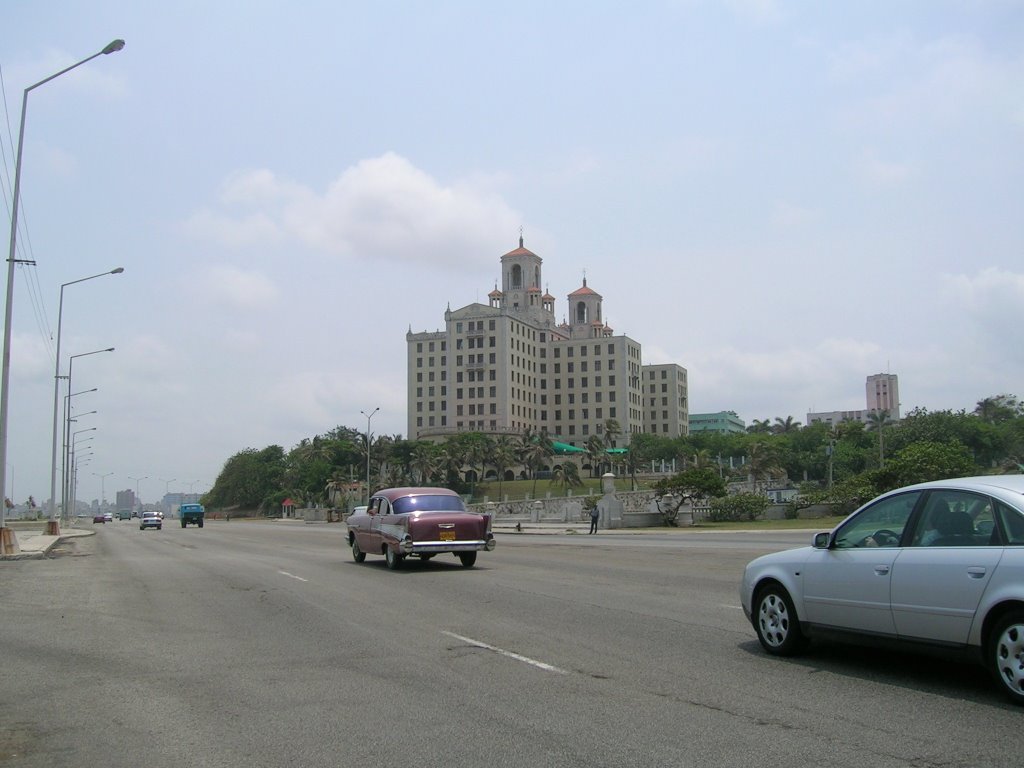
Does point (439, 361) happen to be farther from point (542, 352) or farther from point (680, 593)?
point (680, 593)

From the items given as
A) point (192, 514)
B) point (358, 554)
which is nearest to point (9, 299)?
point (358, 554)

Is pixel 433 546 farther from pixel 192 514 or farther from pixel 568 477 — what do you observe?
pixel 568 477

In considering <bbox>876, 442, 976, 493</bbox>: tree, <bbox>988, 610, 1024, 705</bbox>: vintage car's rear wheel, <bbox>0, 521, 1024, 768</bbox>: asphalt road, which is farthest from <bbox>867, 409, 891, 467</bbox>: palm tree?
<bbox>988, 610, 1024, 705</bbox>: vintage car's rear wheel

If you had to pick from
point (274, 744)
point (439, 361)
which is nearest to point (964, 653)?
point (274, 744)

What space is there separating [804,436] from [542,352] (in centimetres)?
4961

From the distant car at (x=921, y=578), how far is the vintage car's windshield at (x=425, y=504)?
1204 cm

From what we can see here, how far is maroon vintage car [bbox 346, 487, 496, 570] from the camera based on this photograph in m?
19.8

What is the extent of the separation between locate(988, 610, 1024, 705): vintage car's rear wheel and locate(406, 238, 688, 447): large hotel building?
470 ft

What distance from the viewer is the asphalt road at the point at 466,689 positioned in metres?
6.18

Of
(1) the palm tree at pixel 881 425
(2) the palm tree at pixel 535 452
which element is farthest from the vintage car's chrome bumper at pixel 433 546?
(2) the palm tree at pixel 535 452

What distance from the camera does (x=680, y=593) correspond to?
1489cm

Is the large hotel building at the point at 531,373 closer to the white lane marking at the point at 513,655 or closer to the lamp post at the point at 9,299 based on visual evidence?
the lamp post at the point at 9,299

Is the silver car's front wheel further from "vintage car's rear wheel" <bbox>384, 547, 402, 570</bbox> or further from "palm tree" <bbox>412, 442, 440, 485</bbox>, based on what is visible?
"palm tree" <bbox>412, 442, 440, 485</bbox>

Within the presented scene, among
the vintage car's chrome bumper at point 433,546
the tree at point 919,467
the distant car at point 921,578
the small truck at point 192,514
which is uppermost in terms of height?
the tree at point 919,467
